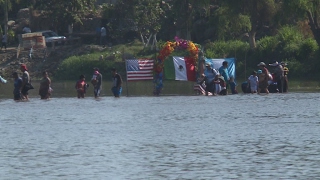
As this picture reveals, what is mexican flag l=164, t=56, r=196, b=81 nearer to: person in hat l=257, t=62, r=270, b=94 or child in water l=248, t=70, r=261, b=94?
child in water l=248, t=70, r=261, b=94

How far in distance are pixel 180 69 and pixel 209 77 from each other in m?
2.46

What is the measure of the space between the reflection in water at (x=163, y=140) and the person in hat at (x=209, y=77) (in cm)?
301

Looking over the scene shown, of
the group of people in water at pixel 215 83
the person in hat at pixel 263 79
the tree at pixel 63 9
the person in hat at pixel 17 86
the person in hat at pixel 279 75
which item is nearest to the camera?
the person in hat at pixel 17 86

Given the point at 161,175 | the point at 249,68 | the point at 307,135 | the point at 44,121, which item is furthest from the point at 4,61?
the point at 161,175

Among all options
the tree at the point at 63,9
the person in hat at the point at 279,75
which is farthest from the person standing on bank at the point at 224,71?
the tree at the point at 63,9

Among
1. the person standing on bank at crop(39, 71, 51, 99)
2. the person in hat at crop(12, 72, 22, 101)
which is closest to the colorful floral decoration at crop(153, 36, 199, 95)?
the person standing on bank at crop(39, 71, 51, 99)

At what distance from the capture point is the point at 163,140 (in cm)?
2097

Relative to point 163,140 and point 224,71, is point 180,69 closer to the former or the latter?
point 224,71

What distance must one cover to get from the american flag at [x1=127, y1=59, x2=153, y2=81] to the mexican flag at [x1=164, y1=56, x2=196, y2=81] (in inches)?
28.6

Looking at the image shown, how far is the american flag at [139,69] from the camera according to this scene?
37.5m

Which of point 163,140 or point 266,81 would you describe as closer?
point 163,140

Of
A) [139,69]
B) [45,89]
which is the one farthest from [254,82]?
[45,89]

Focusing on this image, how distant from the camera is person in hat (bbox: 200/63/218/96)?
3556 cm

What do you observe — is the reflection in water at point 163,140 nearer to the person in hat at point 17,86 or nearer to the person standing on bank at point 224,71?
the person in hat at point 17,86
